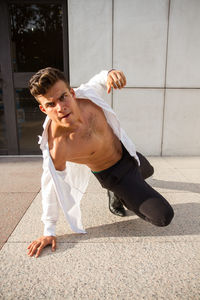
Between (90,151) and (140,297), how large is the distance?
1.09 meters

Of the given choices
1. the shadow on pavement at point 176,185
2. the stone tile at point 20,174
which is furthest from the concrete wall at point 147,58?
the stone tile at point 20,174

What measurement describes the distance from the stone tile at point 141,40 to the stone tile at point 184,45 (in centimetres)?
14

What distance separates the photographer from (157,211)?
1846mm

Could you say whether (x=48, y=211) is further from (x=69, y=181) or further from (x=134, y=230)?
(x=134, y=230)

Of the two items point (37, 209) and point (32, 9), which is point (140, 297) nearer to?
point (37, 209)

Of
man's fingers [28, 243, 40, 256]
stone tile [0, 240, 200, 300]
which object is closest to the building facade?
stone tile [0, 240, 200, 300]

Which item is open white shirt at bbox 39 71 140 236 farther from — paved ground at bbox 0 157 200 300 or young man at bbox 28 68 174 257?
paved ground at bbox 0 157 200 300

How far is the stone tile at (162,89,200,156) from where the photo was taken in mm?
4328

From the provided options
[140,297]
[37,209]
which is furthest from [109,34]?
[140,297]

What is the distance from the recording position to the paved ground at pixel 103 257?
4.50 ft

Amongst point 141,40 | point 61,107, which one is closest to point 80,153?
point 61,107

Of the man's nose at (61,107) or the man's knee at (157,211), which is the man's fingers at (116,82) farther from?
A: the man's knee at (157,211)

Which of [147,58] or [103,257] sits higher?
[147,58]

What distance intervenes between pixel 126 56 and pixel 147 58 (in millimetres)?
382
